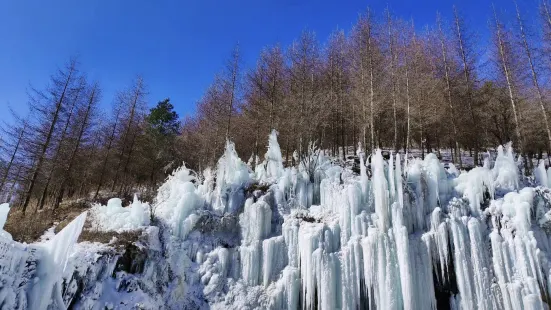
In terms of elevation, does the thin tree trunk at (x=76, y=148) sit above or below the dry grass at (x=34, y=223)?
above

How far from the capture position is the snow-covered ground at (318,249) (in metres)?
8.41

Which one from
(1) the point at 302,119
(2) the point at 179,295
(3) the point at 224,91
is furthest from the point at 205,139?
(2) the point at 179,295

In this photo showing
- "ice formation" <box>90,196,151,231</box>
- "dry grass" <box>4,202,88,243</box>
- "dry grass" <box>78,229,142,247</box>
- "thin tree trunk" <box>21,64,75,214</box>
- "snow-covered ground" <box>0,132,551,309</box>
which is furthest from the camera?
"thin tree trunk" <box>21,64,75,214</box>

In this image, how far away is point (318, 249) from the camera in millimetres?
10070

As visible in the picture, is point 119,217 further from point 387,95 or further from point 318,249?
point 387,95

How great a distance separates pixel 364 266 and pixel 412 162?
13.4 feet

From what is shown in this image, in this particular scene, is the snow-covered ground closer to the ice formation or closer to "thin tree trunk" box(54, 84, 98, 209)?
the ice formation

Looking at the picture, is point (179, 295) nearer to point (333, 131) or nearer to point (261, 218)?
point (261, 218)

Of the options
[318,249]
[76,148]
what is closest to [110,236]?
[318,249]

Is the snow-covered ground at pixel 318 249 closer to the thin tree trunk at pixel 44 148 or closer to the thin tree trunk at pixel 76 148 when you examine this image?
the thin tree trunk at pixel 44 148

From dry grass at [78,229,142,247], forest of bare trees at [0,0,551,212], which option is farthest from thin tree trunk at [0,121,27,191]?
dry grass at [78,229,142,247]

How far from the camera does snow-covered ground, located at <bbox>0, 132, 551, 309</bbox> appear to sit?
8.41 meters

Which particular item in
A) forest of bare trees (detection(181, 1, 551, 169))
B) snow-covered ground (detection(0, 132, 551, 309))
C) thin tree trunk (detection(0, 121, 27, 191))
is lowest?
snow-covered ground (detection(0, 132, 551, 309))

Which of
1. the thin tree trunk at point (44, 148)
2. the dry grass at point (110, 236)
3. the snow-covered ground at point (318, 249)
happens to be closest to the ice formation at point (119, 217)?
the snow-covered ground at point (318, 249)
